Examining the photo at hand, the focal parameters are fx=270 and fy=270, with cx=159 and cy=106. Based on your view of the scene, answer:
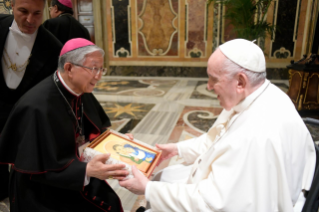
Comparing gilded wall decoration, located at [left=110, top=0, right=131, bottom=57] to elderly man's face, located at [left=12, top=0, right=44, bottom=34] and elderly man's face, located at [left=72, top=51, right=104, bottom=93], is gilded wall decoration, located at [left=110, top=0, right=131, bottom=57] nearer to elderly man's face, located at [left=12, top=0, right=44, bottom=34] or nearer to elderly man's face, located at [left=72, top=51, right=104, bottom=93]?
elderly man's face, located at [left=12, top=0, right=44, bottom=34]

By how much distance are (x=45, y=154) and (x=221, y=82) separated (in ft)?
3.86

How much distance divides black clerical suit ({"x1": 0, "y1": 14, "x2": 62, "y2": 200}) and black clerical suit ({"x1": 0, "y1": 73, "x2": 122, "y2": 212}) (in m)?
0.75

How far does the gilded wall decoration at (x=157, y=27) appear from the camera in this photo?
8.89 meters

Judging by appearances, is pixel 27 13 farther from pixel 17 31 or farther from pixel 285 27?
pixel 285 27

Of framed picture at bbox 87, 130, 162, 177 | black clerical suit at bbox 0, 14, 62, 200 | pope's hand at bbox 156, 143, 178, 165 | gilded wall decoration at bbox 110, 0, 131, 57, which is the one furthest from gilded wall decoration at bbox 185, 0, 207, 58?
framed picture at bbox 87, 130, 162, 177

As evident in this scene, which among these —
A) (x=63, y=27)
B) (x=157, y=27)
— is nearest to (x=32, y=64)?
(x=63, y=27)

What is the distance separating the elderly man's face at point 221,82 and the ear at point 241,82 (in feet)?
0.07

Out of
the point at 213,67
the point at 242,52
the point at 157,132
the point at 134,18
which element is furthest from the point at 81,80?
the point at 134,18

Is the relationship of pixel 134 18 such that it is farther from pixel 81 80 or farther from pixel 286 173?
pixel 286 173

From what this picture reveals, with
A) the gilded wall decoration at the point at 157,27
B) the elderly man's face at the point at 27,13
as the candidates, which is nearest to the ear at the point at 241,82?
the elderly man's face at the point at 27,13

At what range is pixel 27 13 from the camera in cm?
228

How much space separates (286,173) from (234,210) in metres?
0.33

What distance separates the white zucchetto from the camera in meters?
1.46

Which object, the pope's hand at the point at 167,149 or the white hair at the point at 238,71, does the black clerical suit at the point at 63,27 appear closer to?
the pope's hand at the point at 167,149
